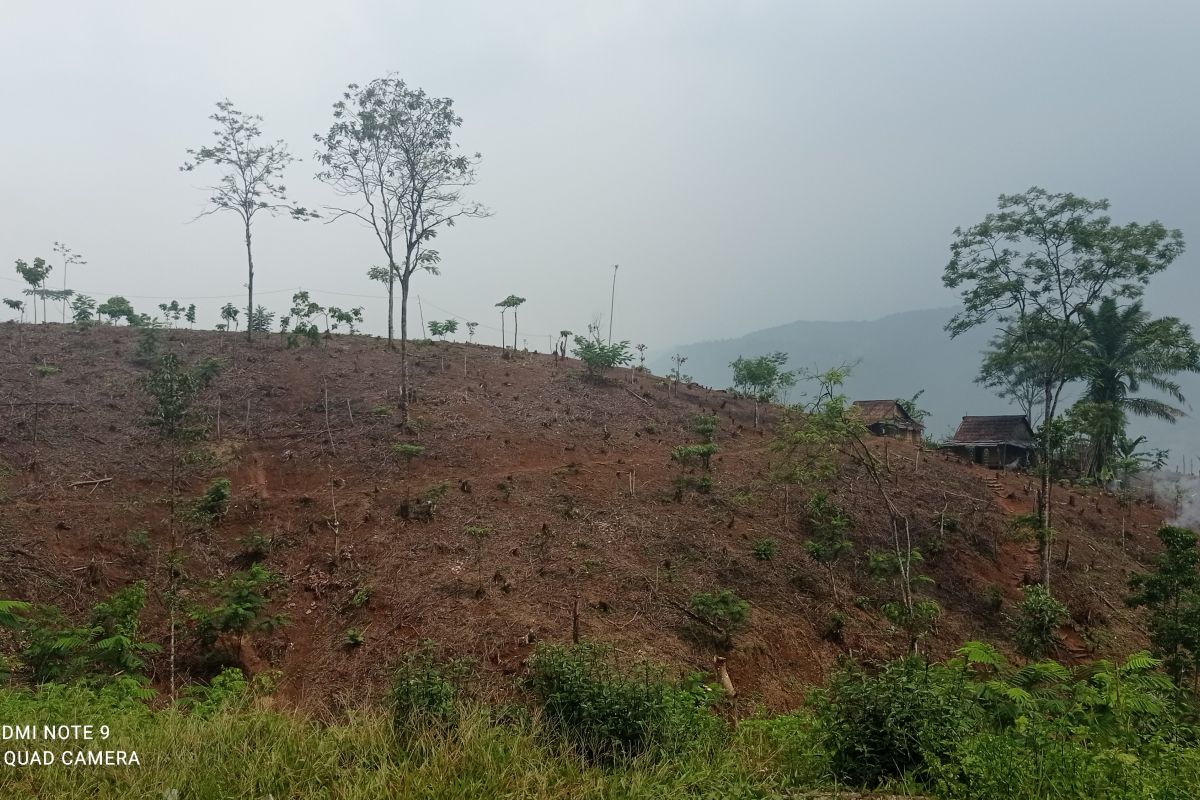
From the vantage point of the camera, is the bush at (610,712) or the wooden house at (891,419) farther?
the wooden house at (891,419)

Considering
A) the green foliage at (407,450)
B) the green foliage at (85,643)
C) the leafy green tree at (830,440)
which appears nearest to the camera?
the green foliage at (85,643)

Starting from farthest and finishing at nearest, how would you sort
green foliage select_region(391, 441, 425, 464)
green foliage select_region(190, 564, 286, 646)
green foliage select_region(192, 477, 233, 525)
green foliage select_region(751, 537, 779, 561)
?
green foliage select_region(391, 441, 425, 464) → green foliage select_region(751, 537, 779, 561) → green foliage select_region(192, 477, 233, 525) → green foliage select_region(190, 564, 286, 646)

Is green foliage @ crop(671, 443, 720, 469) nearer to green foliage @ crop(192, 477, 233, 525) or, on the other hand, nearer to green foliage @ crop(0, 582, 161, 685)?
green foliage @ crop(192, 477, 233, 525)

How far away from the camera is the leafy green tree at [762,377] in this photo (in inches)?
1106

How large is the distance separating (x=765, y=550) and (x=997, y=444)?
80.2 ft

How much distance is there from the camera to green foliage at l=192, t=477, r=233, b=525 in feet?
43.3

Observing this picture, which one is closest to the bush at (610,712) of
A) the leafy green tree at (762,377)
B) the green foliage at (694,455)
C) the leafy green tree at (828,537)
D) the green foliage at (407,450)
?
the leafy green tree at (828,537)

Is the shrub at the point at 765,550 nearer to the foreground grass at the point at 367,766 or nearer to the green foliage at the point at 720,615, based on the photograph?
A: the green foliage at the point at 720,615

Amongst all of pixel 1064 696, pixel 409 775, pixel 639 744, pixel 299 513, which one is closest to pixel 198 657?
pixel 299 513

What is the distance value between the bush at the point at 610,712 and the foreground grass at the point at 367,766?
0.20 metres

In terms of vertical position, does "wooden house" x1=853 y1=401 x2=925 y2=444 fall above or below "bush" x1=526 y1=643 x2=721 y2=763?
above

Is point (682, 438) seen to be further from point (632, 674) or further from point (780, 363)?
point (632, 674)

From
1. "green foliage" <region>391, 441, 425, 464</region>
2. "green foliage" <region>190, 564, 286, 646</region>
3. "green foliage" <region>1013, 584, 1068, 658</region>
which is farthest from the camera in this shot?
"green foliage" <region>391, 441, 425, 464</region>

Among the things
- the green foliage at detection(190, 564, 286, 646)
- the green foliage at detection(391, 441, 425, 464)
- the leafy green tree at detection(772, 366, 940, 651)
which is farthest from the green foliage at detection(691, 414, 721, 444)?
the green foliage at detection(190, 564, 286, 646)
